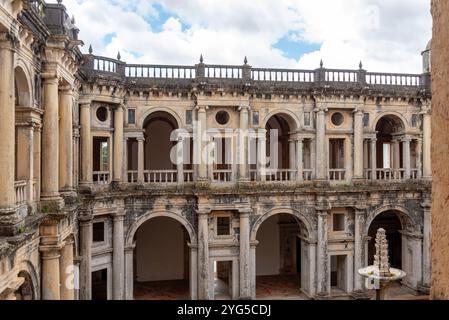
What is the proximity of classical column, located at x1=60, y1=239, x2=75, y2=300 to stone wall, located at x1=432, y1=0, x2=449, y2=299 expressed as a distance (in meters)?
13.3

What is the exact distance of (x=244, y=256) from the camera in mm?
20984

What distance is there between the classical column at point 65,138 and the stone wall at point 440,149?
45.0ft

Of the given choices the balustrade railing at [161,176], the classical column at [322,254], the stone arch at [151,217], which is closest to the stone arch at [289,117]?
the classical column at [322,254]

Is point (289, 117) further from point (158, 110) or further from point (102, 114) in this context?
point (102, 114)

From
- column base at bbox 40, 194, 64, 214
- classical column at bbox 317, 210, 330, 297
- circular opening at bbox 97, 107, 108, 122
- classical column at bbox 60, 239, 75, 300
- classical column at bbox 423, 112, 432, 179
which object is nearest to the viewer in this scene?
column base at bbox 40, 194, 64, 214

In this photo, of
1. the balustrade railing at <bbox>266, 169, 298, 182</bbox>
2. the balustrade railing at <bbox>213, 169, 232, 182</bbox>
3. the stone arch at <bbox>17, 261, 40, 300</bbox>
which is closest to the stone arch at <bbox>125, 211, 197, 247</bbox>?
the balustrade railing at <bbox>213, 169, 232, 182</bbox>

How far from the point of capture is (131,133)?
20750 millimetres

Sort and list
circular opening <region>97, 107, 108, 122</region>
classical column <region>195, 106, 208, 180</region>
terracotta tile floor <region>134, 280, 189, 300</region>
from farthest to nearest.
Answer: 1. terracotta tile floor <region>134, 280, 189, 300</region>
2. classical column <region>195, 106, 208, 180</region>
3. circular opening <region>97, 107, 108, 122</region>

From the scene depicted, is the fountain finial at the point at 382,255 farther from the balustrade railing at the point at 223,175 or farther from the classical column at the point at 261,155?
the balustrade railing at the point at 223,175

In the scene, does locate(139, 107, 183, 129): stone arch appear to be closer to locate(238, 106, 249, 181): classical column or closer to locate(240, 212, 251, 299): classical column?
locate(238, 106, 249, 181): classical column

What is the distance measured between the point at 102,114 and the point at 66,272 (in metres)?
8.40

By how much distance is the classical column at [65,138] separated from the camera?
14.5 metres

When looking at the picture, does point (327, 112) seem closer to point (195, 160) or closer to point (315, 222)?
point (315, 222)

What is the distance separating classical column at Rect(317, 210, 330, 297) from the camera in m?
21.7
